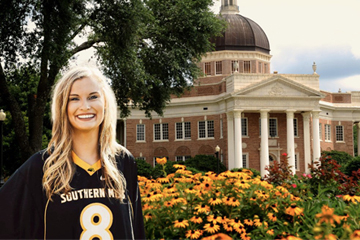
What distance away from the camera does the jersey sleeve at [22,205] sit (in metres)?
3.54

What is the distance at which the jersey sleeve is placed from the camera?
11.6 ft

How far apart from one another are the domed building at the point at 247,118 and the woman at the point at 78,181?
4362cm

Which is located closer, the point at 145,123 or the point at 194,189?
the point at 194,189

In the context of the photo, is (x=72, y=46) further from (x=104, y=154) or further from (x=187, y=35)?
(x=104, y=154)

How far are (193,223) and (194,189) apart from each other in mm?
681

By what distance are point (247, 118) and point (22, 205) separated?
49679 mm

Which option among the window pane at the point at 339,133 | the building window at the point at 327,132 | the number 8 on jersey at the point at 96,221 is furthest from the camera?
the window pane at the point at 339,133

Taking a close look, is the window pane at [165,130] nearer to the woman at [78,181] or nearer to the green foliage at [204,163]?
the green foliage at [204,163]

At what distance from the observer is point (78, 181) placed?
3.65 meters

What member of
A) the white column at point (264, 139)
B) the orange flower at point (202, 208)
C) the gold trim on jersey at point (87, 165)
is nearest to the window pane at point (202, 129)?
the white column at point (264, 139)

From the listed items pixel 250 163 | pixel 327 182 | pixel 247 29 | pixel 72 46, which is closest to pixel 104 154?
pixel 327 182

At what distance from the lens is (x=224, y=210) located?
714cm

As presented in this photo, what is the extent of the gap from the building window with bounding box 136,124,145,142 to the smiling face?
174 ft

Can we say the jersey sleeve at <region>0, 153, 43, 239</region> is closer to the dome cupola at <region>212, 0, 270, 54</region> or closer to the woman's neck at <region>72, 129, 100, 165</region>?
the woman's neck at <region>72, 129, 100, 165</region>
